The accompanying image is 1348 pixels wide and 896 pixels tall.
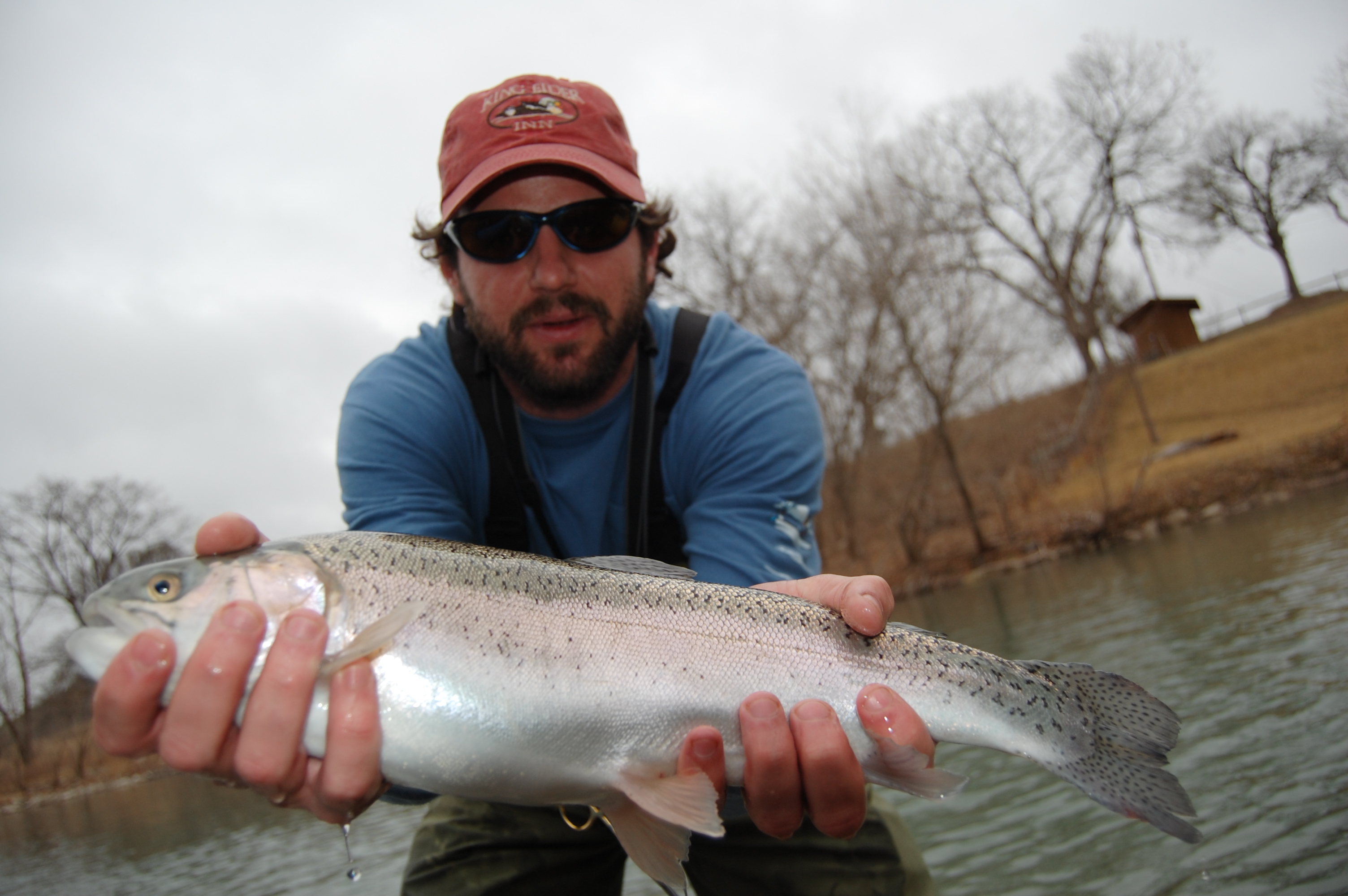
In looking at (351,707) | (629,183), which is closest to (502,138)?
(629,183)

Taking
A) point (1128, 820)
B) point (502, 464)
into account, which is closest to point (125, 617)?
point (502, 464)

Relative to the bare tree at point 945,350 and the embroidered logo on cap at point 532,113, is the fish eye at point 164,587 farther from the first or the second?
the bare tree at point 945,350

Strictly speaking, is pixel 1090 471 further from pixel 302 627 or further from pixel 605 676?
pixel 302 627

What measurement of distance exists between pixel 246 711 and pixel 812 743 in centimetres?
134

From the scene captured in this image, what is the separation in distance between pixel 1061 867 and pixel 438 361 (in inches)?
166

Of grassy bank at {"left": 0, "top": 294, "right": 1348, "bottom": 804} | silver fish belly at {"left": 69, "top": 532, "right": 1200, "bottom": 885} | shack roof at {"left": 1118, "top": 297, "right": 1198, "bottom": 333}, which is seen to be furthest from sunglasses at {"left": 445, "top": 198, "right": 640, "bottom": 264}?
shack roof at {"left": 1118, "top": 297, "right": 1198, "bottom": 333}

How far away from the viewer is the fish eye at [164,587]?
70.8 inches

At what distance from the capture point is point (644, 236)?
12.7 ft

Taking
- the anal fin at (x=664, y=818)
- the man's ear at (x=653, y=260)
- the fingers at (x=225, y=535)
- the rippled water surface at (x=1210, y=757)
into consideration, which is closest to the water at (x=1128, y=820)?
the rippled water surface at (x=1210, y=757)

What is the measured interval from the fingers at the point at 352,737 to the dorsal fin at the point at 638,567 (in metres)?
0.65

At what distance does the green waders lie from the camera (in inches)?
106

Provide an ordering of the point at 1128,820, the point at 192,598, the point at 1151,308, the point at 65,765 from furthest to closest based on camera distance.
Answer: the point at 1151,308 → the point at 65,765 → the point at 1128,820 → the point at 192,598

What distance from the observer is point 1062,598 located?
12.8 meters

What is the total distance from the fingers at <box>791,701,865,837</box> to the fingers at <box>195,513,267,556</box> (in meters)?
Result: 1.44
